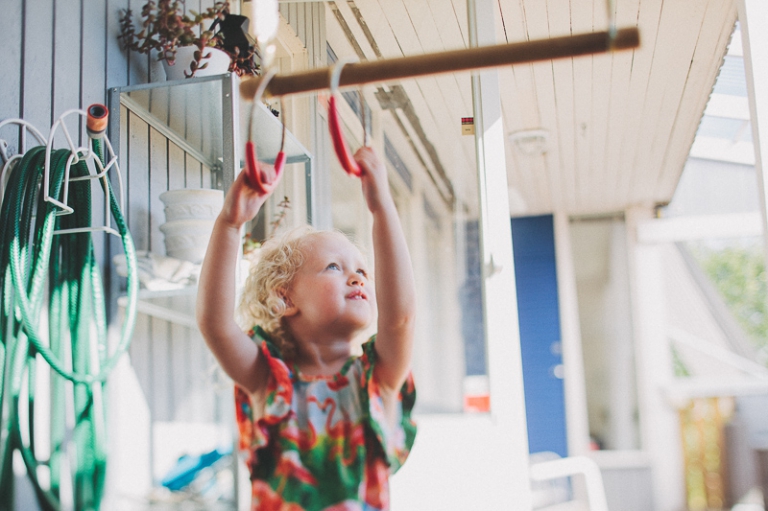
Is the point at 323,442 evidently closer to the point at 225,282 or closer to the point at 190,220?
the point at 225,282

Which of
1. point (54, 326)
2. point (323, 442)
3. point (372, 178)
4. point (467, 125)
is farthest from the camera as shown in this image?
point (467, 125)

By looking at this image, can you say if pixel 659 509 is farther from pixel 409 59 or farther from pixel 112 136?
pixel 409 59

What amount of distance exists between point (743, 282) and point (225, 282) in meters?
15.6

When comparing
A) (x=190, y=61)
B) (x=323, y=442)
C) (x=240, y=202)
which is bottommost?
(x=323, y=442)

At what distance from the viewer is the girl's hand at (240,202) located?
1107 mm

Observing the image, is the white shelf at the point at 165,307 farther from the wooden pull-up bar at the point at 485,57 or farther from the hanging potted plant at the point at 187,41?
the wooden pull-up bar at the point at 485,57

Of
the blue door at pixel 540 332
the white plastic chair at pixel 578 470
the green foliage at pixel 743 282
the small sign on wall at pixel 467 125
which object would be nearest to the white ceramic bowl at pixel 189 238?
the small sign on wall at pixel 467 125

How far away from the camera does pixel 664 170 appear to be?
462 cm

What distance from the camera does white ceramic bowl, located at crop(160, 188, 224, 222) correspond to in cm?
185

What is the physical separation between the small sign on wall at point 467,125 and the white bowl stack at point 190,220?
724 millimetres

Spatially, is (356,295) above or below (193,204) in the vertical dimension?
below

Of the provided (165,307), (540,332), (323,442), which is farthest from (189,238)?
(540,332)

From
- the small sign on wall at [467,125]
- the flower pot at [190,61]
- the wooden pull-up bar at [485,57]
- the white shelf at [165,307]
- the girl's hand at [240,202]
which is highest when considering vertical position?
the flower pot at [190,61]

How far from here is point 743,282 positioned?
49.1 ft
